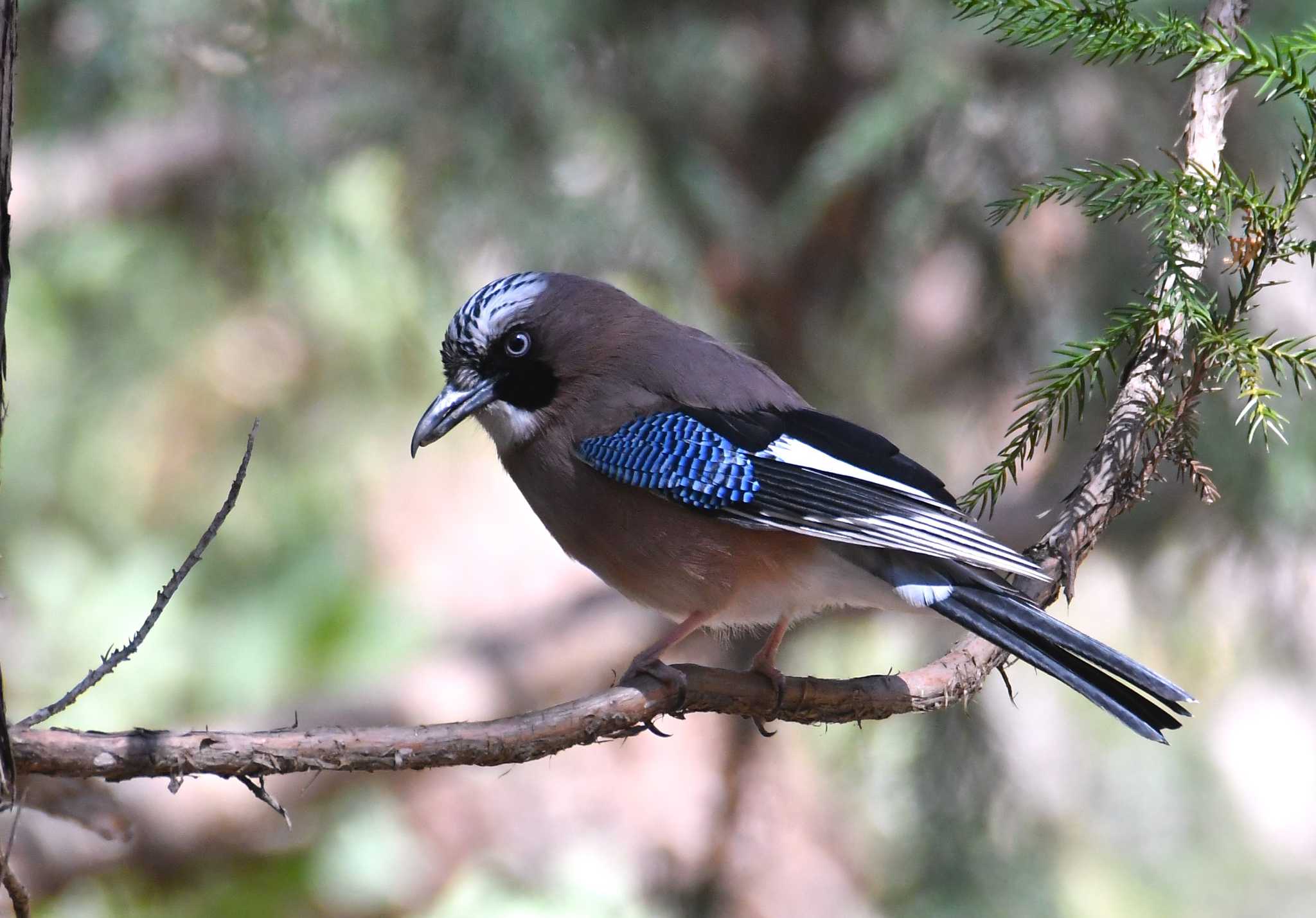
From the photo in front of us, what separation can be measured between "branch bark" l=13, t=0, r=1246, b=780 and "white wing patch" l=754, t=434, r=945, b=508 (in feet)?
0.75

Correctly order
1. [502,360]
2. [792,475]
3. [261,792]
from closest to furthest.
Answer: [261,792]
[792,475]
[502,360]

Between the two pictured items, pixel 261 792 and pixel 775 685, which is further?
pixel 775 685

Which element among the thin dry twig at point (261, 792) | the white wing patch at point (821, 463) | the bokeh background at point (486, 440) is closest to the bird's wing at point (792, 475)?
the white wing patch at point (821, 463)

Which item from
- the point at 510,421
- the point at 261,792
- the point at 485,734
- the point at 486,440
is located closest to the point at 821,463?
the point at 510,421

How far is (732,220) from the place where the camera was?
148 inches

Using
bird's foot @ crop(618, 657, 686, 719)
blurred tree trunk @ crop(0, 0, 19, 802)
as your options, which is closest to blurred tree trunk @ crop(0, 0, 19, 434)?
blurred tree trunk @ crop(0, 0, 19, 802)

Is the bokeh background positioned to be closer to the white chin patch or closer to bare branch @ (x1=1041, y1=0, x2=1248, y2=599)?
the white chin patch

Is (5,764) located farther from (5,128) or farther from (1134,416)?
(1134,416)

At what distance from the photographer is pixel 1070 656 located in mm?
1887

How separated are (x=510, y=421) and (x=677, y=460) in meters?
0.39

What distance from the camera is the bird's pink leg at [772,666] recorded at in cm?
211

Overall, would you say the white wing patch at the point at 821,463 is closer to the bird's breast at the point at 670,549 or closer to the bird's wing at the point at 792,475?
the bird's wing at the point at 792,475

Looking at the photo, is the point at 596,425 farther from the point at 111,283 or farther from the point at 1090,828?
the point at 1090,828

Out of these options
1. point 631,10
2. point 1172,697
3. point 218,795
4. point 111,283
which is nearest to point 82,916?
point 218,795
